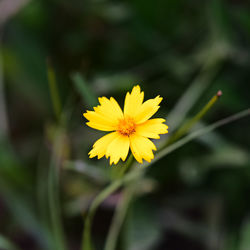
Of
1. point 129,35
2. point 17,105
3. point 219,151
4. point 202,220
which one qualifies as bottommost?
point 202,220

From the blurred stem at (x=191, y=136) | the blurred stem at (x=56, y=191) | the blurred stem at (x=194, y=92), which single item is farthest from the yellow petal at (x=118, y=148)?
the blurred stem at (x=194, y=92)

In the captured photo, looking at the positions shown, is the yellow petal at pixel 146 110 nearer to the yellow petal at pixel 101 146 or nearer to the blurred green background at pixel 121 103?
the yellow petal at pixel 101 146

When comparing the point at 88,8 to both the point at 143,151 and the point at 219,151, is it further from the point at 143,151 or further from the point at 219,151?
the point at 143,151

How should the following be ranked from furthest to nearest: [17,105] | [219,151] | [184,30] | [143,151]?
[17,105], [184,30], [219,151], [143,151]

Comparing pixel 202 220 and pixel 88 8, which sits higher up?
pixel 88 8

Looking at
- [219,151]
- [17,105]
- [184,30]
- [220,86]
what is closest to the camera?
[219,151]

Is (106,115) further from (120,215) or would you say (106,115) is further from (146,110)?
(120,215)

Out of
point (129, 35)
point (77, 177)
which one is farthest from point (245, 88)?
point (77, 177)

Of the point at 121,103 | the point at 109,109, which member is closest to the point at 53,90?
the point at 109,109
